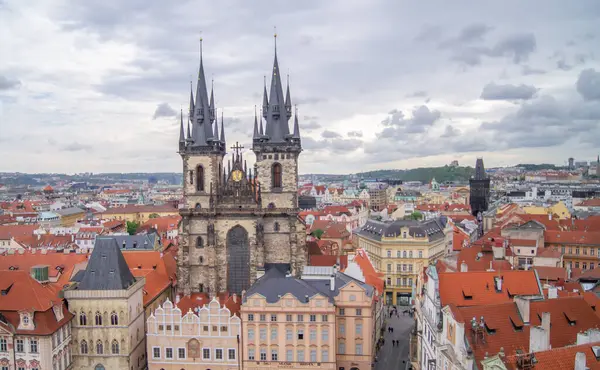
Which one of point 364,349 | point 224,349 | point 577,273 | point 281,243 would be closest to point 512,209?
point 577,273

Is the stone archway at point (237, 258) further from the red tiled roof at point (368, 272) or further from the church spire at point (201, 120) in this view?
the red tiled roof at point (368, 272)

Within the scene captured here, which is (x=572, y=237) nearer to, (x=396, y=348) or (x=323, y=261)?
(x=396, y=348)

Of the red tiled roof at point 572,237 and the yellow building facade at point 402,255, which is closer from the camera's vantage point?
the red tiled roof at point 572,237

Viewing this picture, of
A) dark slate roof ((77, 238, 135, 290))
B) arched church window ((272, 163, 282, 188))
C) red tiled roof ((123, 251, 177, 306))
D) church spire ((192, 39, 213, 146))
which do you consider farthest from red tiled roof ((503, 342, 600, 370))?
church spire ((192, 39, 213, 146))

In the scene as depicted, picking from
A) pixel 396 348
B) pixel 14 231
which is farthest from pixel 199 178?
pixel 14 231

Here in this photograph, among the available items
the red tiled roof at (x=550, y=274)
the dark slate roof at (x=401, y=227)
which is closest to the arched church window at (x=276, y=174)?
the dark slate roof at (x=401, y=227)

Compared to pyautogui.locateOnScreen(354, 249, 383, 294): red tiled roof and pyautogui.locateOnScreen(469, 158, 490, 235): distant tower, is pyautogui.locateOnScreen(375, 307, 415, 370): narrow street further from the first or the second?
pyautogui.locateOnScreen(469, 158, 490, 235): distant tower
